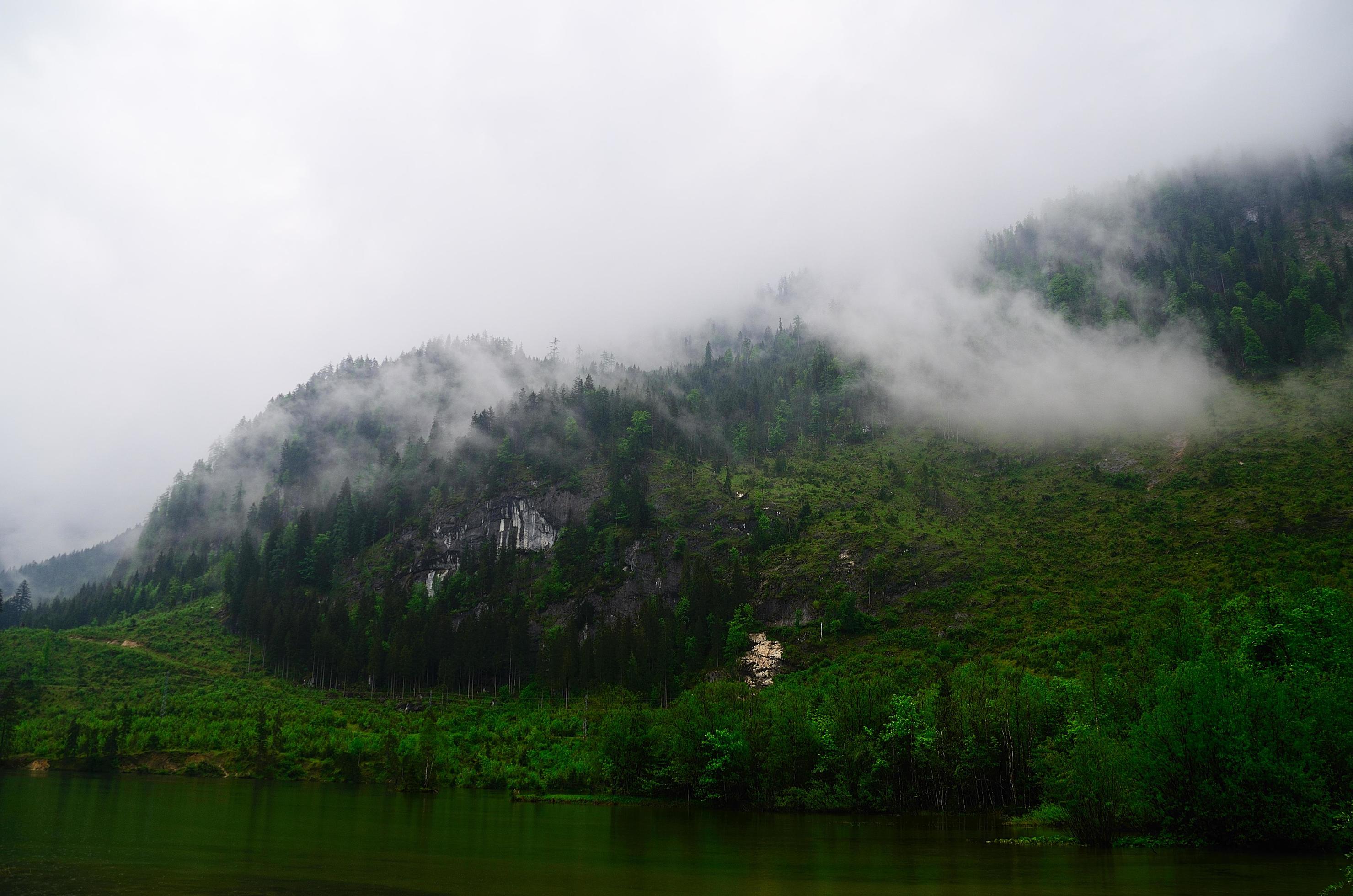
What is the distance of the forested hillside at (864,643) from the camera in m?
47.7

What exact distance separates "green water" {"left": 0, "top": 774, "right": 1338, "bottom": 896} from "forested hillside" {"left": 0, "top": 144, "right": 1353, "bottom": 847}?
25.0ft

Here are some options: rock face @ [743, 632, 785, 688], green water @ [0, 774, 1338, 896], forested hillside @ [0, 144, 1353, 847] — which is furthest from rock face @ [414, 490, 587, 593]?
green water @ [0, 774, 1338, 896]

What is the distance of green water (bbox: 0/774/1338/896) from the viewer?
3012 centimetres

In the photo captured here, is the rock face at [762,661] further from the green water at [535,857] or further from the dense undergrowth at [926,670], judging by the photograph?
the green water at [535,857]

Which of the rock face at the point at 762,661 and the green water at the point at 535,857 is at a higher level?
the rock face at the point at 762,661

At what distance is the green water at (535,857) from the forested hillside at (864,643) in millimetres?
7634

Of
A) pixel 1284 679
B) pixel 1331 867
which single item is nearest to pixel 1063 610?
pixel 1284 679

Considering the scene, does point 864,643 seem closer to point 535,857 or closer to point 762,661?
point 762,661

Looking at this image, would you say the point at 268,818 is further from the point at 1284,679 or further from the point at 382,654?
the point at 382,654

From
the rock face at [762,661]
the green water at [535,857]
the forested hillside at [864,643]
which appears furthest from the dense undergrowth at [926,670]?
the green water at [535,857]

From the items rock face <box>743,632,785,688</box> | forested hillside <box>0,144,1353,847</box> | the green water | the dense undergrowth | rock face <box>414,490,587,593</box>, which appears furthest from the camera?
rock face <box>414,490,587,593</box>

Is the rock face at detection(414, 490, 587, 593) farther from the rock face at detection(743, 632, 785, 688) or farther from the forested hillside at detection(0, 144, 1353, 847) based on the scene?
the rock face at detection(743, 632, 785, 688)

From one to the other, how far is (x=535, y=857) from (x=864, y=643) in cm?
9892

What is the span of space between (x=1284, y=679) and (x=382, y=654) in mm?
148129
